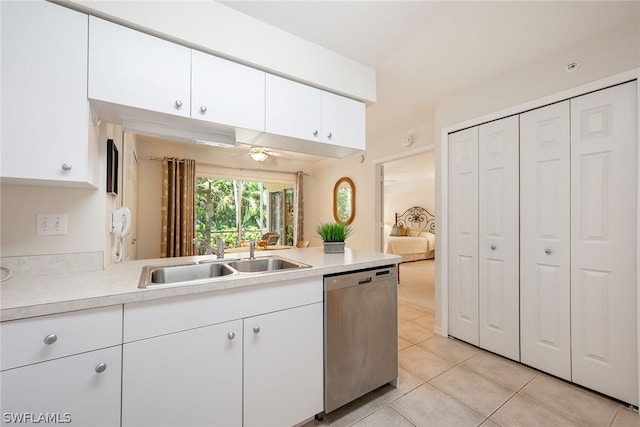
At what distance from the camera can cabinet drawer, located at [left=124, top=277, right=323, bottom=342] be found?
109 centimetres

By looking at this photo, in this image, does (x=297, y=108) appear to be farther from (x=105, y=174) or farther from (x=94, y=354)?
(x=94, y=354)

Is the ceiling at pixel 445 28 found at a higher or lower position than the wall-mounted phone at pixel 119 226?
higher

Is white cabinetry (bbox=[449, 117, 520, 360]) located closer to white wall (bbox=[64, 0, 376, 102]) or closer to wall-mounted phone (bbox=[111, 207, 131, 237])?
white wall (bbox=[64, 0, 376, 102])

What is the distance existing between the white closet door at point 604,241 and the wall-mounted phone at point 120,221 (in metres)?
3.09

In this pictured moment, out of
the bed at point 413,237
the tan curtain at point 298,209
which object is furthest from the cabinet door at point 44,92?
the bed at point 413,237

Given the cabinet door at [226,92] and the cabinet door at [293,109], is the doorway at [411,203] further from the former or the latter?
the cabinet door at [226,92]

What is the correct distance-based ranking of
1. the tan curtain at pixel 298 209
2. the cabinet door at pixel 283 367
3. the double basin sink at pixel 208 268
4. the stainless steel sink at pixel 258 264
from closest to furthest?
1. the cabinet door at pixel 283 367
2. the double basin sink at pixel 208 268
3. the stainless steel sink at pixel 258 264
4. the tan curtain at pixel 298 209

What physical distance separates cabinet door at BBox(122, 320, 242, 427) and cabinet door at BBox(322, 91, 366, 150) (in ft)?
4.59

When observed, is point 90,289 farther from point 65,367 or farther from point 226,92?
point 226,92

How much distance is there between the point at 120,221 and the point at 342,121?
5.48ft

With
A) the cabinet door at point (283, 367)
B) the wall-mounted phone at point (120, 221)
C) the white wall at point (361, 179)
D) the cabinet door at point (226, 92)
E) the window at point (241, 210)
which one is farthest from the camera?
the window at point (241, 210)

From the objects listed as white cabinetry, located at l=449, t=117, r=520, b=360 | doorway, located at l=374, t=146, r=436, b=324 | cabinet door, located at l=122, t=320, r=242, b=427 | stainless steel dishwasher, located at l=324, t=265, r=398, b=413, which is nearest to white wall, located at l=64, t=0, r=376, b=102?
white cabinetry, located at l=449, t=117, r=520, b=360

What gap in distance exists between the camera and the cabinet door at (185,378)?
3.55ft

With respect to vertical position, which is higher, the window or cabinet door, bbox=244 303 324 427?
the window
